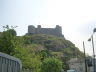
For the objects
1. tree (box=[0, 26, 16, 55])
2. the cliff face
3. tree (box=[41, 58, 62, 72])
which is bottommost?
tree (box=[41, 58, 62, 72])

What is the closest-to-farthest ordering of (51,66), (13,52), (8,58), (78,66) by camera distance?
(8,58) → (13,52) → (51,66) → (78,66)

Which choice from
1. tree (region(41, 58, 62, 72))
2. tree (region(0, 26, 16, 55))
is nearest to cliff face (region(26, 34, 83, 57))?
tree (region(41, 58, 62, 72))

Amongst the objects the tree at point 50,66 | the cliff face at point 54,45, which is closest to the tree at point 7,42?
the tree at point 50,66

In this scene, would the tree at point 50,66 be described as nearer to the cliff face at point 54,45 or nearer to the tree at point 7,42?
the tree at point 7,42

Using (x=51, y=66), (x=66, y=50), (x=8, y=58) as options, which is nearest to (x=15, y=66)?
(x=8, y=58)

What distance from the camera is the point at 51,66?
63.8 meters

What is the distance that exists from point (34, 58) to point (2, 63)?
3294cm

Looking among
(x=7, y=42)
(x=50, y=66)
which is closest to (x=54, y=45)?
(x=50, y=66)

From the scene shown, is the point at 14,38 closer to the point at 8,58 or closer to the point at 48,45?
the point at 8,58

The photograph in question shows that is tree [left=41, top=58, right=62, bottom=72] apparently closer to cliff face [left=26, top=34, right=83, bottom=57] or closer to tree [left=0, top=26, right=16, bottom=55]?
tree [left=0, top=26, right=16, bottom=55]

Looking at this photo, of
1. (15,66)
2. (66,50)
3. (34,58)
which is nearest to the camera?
(15,66)

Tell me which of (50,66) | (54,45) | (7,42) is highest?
(54,45)

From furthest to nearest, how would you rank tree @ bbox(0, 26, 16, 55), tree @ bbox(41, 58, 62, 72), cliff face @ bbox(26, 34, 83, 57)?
cliff face @ bbox(26, 34, 83, 57) → tree @ bbox(41, 58, 62, 72) → tree @ bbox(0, 26, 16, 55)

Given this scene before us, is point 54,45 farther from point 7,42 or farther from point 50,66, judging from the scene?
point 7,42
